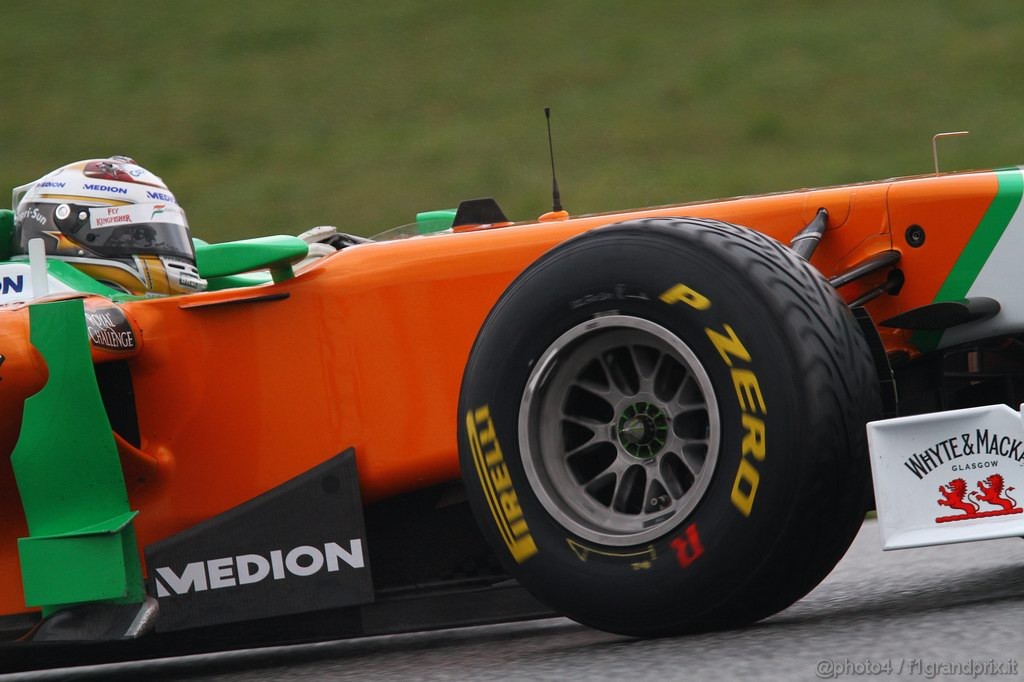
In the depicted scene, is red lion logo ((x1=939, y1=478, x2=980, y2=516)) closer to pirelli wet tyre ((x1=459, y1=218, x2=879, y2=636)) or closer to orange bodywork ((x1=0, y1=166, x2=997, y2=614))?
pirelli wet tyre ((x1=459, y1=218, x2=879, y2=636))

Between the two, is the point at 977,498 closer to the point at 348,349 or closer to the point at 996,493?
the point at 996,493

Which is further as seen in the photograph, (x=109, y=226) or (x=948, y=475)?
(x=109, y=226)

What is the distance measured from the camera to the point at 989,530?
8.55 feet

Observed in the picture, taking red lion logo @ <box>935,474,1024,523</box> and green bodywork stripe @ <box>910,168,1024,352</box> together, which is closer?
red lion logo @ <box>935,474,1024,523</box>

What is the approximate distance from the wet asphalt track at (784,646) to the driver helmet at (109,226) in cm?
121

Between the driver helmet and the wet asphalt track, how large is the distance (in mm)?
1214

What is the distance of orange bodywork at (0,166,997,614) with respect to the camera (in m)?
3.23

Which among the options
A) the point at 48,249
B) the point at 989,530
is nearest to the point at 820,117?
the point at 48,249

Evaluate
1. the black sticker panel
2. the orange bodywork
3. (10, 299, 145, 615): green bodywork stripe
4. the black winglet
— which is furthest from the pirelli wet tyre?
(10, 299, 145, 615): green bodywork stripe

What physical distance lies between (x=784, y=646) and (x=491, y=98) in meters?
15.8

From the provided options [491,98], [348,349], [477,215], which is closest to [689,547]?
[348,349]

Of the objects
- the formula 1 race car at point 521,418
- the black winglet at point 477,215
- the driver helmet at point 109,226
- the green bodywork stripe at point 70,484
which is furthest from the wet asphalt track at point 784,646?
the driver helmet at point 109,226

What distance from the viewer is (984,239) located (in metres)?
3.13

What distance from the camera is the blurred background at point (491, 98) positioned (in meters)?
15.5
